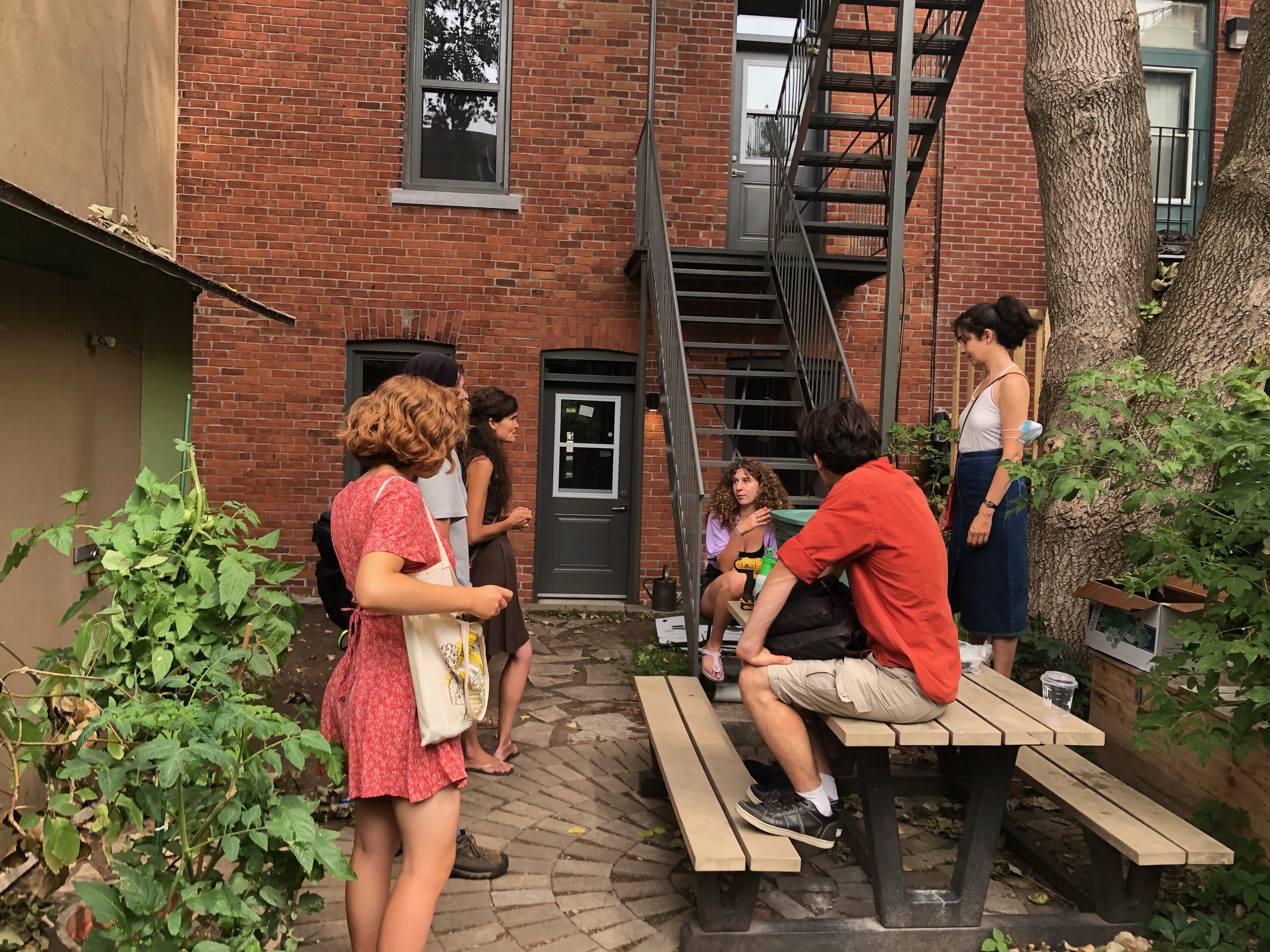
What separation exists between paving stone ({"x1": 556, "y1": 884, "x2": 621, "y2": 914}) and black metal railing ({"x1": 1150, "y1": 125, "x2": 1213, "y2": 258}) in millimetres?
8587

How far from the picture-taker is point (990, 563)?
14.5 ft

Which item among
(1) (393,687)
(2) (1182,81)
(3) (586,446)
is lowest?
(1) (393,687)

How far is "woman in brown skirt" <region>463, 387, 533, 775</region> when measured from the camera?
169 inches

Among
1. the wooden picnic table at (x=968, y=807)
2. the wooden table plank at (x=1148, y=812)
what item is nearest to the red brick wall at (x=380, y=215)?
the wooden table plank at (x=1148, y=812)

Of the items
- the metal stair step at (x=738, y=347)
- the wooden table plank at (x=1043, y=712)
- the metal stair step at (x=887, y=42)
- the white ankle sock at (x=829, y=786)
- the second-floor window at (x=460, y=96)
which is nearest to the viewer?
the wooden table plank at (x=1043, y=712)

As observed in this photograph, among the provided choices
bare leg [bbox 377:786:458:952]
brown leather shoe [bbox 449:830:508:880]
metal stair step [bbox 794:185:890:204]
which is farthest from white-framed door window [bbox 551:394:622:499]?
bare leg [bbox 377:786:458:952]

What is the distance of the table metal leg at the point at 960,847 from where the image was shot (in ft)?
10.4

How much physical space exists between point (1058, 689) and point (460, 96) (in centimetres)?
737

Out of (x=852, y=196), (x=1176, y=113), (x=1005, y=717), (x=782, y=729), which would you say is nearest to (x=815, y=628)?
(x=782, y=729)

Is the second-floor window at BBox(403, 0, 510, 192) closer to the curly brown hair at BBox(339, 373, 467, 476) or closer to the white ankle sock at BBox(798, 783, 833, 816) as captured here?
the curly brown hair at BBox(339, 373, 467, 476)

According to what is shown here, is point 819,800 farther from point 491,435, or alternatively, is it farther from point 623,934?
point 491,435

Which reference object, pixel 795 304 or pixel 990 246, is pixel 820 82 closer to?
pixel 795 304

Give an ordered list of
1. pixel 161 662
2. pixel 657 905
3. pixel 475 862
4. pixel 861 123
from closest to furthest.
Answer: pixel 161 662 → pixel 657 905 → pixel 475 862 → pixel 861 123

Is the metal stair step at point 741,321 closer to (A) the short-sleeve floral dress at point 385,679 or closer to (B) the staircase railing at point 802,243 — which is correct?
(B) the staircase railing at point 802,243
